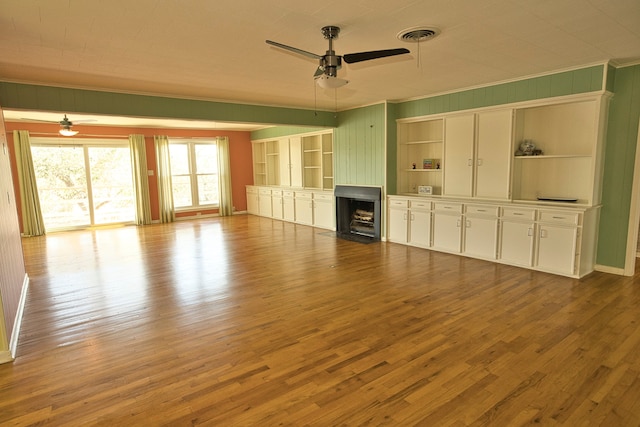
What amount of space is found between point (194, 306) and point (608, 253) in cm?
507

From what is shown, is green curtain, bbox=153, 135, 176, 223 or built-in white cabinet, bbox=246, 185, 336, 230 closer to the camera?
built-in white cabinet, bbox=246, 185, 336, 230

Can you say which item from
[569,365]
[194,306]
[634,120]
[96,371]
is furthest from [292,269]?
[634,120]

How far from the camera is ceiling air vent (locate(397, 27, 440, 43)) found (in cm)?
299

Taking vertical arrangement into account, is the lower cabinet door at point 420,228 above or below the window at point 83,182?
Answer: below

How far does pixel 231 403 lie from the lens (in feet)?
7.27

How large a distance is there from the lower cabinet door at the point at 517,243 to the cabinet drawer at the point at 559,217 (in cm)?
17

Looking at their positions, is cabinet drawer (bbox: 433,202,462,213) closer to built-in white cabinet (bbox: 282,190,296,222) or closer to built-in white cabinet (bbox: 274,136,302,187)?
built-in white cabinet (bbox: 274,136,302,187)

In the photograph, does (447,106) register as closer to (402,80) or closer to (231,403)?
(402,80)

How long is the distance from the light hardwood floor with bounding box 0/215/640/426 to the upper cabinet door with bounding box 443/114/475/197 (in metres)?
1.26

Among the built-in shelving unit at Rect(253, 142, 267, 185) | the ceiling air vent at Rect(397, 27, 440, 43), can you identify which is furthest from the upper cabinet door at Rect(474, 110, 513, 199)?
the built-in shelving unit at Rect(253, 142, 267, 185)

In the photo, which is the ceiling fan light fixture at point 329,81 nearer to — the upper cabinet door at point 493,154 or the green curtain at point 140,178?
the upper cabinet door at point 493,154

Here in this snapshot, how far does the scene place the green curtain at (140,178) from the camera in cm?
903

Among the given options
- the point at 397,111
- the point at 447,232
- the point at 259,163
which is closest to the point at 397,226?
the point at 447,232

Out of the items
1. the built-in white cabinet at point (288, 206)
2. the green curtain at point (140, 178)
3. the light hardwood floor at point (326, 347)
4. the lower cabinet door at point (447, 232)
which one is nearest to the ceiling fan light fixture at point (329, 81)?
the light hardwood floor at point (326, 347)
